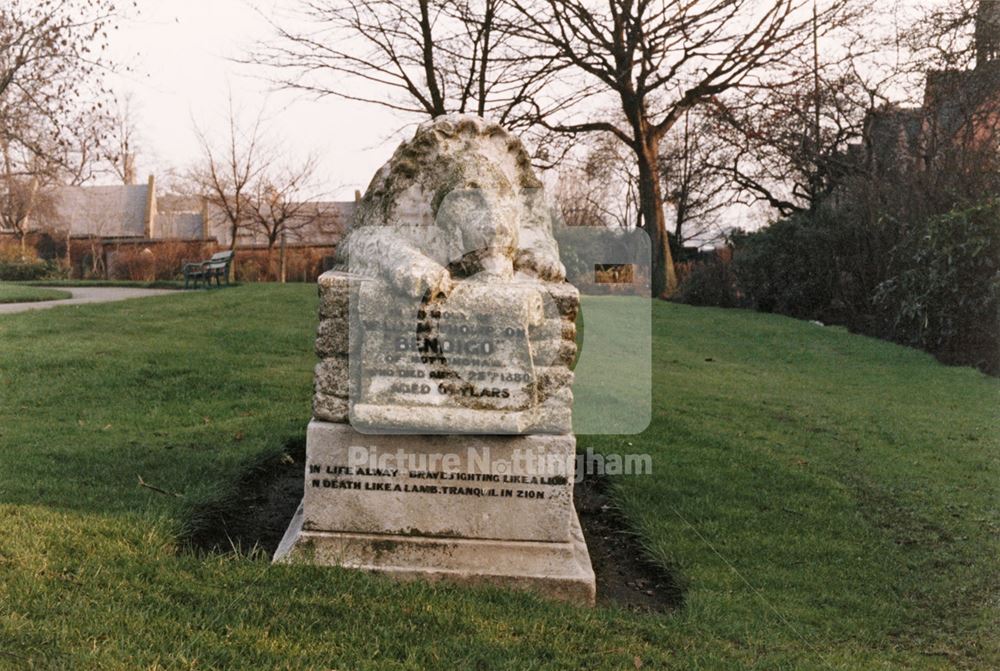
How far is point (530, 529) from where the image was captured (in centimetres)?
404

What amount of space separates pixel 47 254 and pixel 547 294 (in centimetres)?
3080

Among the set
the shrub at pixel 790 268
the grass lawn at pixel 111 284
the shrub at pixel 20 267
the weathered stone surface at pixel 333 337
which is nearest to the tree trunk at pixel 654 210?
the shrub at pixel 790 268

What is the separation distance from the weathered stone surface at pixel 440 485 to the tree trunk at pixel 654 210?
17.3m

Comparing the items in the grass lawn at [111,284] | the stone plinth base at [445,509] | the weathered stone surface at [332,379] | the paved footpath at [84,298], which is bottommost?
the stone plinth base at [445,509]

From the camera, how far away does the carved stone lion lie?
13.5 ft

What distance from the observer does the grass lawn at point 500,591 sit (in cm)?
319

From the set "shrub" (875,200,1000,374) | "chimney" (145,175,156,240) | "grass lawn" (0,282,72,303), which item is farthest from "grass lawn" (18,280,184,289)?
"shrub" (875,200,1000,374)

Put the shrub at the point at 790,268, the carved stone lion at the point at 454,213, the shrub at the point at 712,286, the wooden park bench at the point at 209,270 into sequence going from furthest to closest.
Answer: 1. the shrub at the point at 712,286
2. the wooden park bench at the point at 209,270
3. the shrub at the point at 790,268
4. the carved stone lion at the point at 454,213

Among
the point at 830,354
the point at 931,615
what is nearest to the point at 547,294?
the point at 931,615

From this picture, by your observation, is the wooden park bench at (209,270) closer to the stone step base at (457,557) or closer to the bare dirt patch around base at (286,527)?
the bare dirt patch around base at (286,527)

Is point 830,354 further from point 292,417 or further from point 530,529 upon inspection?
point 530,529

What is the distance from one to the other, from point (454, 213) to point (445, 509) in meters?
1.48

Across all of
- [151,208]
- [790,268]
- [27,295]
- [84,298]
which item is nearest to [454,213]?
[27,295]

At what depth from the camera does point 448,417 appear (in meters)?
3.83
